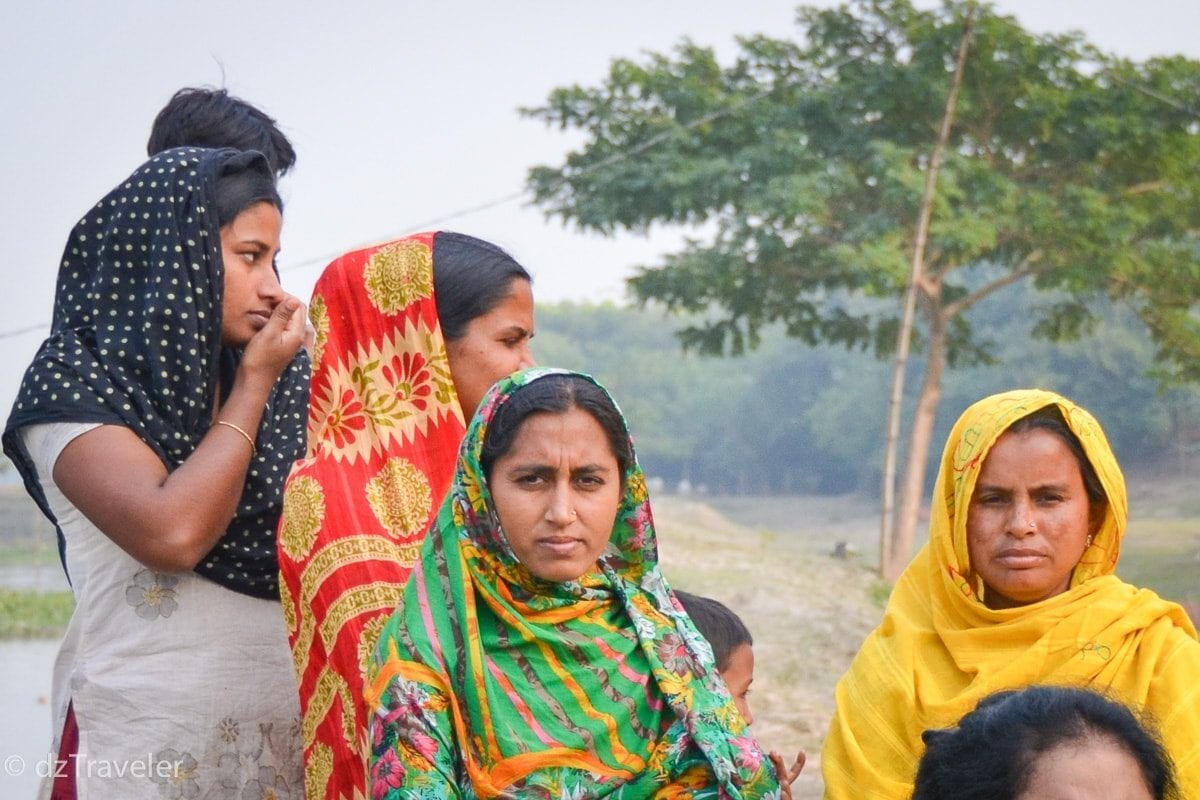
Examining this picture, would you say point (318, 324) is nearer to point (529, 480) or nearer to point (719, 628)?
point (529, 480)

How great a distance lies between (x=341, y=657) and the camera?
8.21ft

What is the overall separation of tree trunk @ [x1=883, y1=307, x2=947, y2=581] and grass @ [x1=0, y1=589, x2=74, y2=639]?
8896mm

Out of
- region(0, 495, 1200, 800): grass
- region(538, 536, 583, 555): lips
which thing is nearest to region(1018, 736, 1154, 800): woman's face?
region(538, 536, 583, 555): lips

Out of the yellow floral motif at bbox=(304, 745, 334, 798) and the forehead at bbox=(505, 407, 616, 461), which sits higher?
the forehead at bbox=(505, 407, 616, 461)

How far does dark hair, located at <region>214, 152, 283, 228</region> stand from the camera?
2.81 meters

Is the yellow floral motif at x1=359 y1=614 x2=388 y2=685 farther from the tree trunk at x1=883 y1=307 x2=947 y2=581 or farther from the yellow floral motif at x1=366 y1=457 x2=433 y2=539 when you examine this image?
the tree trunk at x1=883 y1=307 x2=947 y2=581

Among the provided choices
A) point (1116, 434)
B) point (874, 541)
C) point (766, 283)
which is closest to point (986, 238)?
point (766, 283)

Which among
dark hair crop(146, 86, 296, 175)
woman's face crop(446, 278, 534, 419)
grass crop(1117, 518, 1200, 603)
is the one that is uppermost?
dark hair crop(146, 86, 296, 175)

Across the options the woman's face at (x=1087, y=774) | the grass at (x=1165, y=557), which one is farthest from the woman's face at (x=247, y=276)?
the grass at (x=1165, y=557)

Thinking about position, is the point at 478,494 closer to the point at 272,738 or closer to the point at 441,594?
the point at 441,594

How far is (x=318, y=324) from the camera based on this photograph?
2869mm

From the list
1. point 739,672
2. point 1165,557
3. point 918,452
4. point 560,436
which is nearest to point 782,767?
point 739,672

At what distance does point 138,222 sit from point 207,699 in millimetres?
952

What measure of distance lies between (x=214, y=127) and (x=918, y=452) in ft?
46.6
